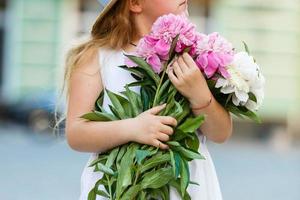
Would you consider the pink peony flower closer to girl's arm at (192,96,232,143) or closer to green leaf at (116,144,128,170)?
girl's arm at (192,96,232,143)

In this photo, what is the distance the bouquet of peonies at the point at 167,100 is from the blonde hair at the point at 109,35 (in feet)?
0.61

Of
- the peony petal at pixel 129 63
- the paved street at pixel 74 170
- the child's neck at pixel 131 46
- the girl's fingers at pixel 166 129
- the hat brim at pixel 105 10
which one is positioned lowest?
the paved street at pixel 74 170

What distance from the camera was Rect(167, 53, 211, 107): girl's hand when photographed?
8.42 feet

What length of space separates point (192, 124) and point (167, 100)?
13 cm

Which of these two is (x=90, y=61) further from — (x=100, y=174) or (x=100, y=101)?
(x=100, y=174)

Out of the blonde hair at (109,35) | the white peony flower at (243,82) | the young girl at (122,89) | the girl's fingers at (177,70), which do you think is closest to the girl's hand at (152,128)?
the young girl at (122,89)

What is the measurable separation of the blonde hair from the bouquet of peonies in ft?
Answer: 0.61

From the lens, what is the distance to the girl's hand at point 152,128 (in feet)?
8.27

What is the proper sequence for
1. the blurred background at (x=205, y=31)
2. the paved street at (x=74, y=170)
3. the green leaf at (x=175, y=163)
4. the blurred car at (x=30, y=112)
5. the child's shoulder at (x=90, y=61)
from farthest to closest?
1. the blurred background at (x=205, y=31)
2. the blurred car at (x=30, y=112)
3. the paved street at (x=74, y=170)
4. the child's shoulder at (x=90, y=61)
5. the green leaf at (x=175, y=163)

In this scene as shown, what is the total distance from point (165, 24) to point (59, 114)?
80 centimetres

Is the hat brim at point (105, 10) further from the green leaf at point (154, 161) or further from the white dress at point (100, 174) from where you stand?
the green leaf at point (154, 161)

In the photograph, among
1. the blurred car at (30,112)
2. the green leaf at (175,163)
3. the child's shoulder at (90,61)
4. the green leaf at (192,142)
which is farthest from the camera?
the blurred car at (30,112)

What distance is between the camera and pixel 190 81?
8.41 ft

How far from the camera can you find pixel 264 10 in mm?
18297
